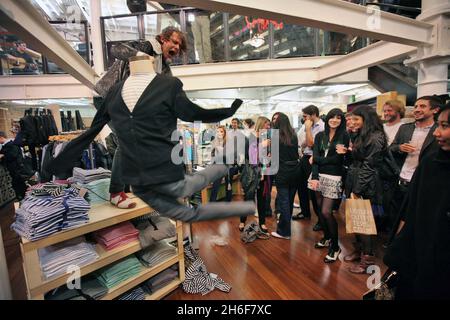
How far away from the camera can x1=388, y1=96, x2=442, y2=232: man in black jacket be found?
1.96 meters

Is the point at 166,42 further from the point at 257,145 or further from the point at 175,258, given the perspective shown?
the point at 257,145

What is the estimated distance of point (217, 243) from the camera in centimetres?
284

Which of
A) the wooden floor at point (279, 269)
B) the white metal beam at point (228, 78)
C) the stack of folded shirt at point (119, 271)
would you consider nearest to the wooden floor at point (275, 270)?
the wooden floor at point (279, 269)

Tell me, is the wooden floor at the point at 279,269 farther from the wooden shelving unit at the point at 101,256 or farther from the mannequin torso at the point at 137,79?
the mannequin torso at the point at 137,79

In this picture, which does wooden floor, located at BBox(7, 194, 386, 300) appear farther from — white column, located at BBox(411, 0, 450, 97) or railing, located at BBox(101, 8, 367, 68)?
railing, located at BBox(101, 8, 367, 68)

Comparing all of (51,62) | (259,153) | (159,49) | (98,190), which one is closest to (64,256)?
(98,190)

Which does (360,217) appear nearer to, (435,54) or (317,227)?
(317,227)

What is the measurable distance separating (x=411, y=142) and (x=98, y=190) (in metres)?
2.78

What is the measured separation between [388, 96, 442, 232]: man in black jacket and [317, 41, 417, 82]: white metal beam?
3.50ft

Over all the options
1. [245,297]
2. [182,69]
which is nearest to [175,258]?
[245,297]

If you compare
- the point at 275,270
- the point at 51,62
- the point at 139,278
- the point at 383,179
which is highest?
the point at 51,62

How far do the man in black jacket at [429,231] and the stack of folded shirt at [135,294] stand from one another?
1.74 m

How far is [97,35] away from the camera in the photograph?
4.13 m

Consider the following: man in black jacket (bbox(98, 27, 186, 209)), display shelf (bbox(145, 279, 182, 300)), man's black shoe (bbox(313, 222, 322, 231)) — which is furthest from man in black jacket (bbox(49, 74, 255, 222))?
man's black shoe (bbox(313, 222, 322, 231))
